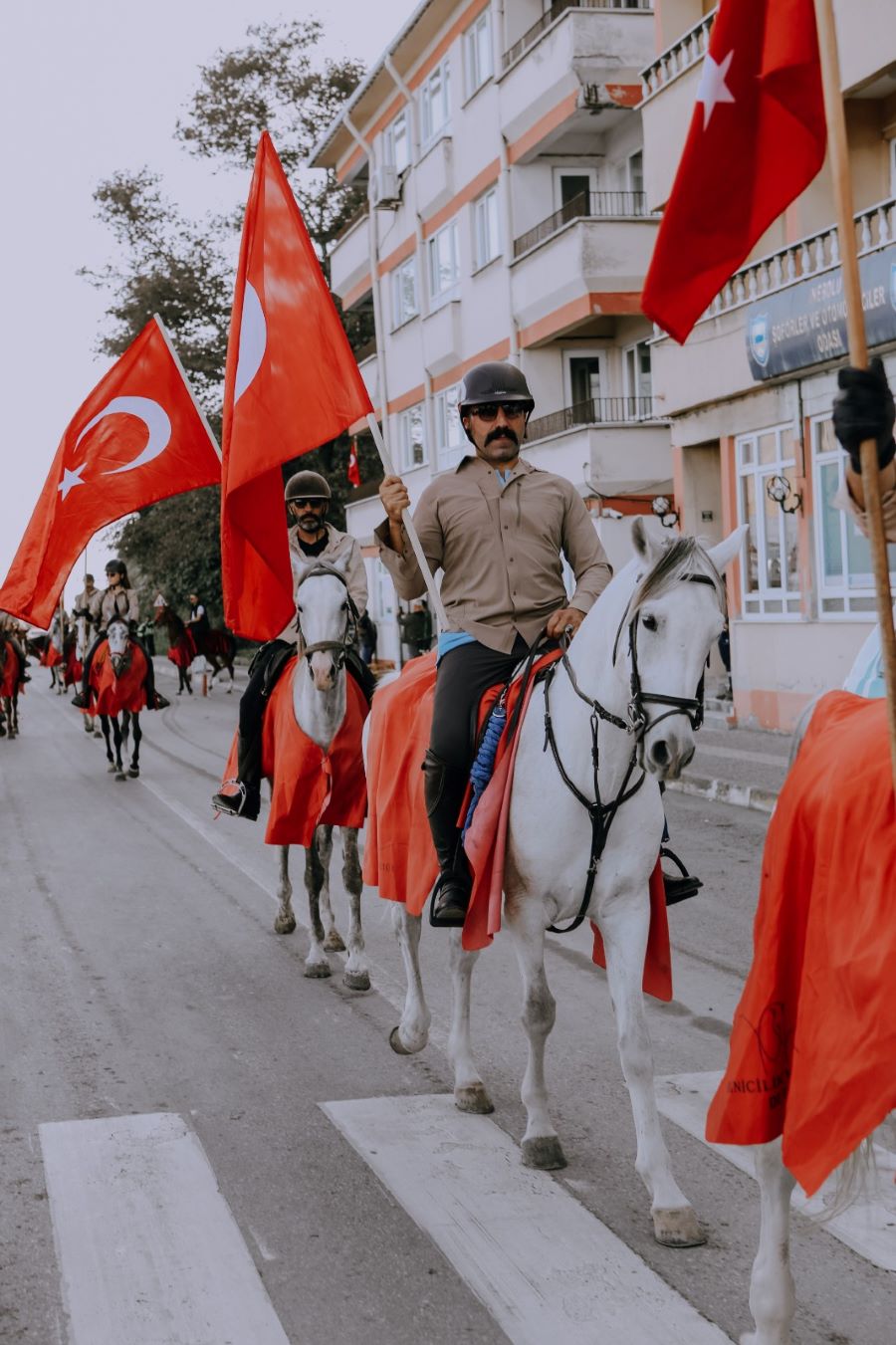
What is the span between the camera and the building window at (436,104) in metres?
34.1

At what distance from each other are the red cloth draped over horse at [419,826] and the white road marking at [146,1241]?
4.11ft

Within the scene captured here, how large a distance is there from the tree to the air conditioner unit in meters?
9.80

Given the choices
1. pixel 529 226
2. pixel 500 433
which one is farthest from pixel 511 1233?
pixel 529 226

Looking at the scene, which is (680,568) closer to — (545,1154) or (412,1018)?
(545,1154)

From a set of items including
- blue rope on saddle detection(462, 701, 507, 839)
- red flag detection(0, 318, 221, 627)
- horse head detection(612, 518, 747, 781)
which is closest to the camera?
horse head detection(612, 518, 747, 781)

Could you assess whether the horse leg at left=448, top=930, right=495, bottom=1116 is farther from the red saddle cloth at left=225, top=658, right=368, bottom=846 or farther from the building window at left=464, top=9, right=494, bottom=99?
the building window at left=464, top=9, right=494, bottom=99

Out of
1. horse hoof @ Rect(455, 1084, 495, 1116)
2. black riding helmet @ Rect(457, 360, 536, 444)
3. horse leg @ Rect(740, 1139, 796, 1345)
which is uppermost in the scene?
black riding helmet @ Rect(457, 360, 536, 444)

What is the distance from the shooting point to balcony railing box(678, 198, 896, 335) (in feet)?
55.6

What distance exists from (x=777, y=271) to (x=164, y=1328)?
17.6 metres

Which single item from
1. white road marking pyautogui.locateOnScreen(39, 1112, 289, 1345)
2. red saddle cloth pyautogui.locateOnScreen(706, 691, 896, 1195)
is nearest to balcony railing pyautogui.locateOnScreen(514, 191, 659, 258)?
white road marking pyautogui.locateOnScreen(39, 1112, 289, 1345)

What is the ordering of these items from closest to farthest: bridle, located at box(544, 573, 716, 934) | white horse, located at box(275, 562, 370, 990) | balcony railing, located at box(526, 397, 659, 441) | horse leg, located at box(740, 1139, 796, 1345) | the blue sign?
1. horse leg, located at box(740, 1139, 796, 1345)
2. bridle, located at box(544, 573, 716, 934)
3. white horse, located at box(275, 562, 370, 990)
4. the blue sign
5. balcony railing, located at box(526, 397, 659, 441)

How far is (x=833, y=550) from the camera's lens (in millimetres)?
18797

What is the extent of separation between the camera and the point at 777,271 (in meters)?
19.5

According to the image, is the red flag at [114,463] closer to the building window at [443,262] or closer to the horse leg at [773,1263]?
the horse leg at [773,1263]
